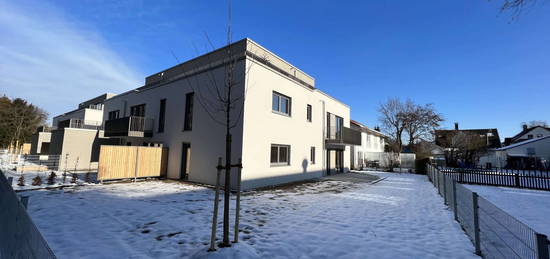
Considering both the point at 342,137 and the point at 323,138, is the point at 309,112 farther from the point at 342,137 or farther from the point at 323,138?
the point at 342,137

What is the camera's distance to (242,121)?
1053 centimetres

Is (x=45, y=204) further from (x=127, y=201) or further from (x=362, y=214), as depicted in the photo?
(x=362, y=214)

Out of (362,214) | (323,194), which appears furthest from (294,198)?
(362,214)

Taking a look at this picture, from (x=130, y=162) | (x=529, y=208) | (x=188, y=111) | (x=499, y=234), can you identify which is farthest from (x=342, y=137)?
(x=499, y=234)

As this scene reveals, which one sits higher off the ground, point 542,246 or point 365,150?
point 365,150

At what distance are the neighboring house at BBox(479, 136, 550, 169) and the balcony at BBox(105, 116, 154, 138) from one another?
1613 inches

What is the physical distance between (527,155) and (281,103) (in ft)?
131

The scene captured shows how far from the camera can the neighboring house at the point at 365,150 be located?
25798 millimetres

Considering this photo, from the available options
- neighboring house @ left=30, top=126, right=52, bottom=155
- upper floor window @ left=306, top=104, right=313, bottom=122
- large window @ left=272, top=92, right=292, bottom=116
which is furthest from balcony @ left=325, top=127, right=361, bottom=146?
neighboring house @ left=30, top=126, right=52, bottom=155

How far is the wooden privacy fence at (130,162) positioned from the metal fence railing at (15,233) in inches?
436

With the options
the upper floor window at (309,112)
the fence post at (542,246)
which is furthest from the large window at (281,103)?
the fence post at (542,246)

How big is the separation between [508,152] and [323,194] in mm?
41127

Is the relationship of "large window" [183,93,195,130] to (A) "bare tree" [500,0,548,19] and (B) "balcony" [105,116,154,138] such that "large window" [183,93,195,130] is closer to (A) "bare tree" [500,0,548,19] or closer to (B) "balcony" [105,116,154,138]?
(B) "balcony" [105,116,154,138]

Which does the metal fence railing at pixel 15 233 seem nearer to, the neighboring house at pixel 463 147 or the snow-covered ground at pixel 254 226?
the snow-covered ground at pixel 254 226
